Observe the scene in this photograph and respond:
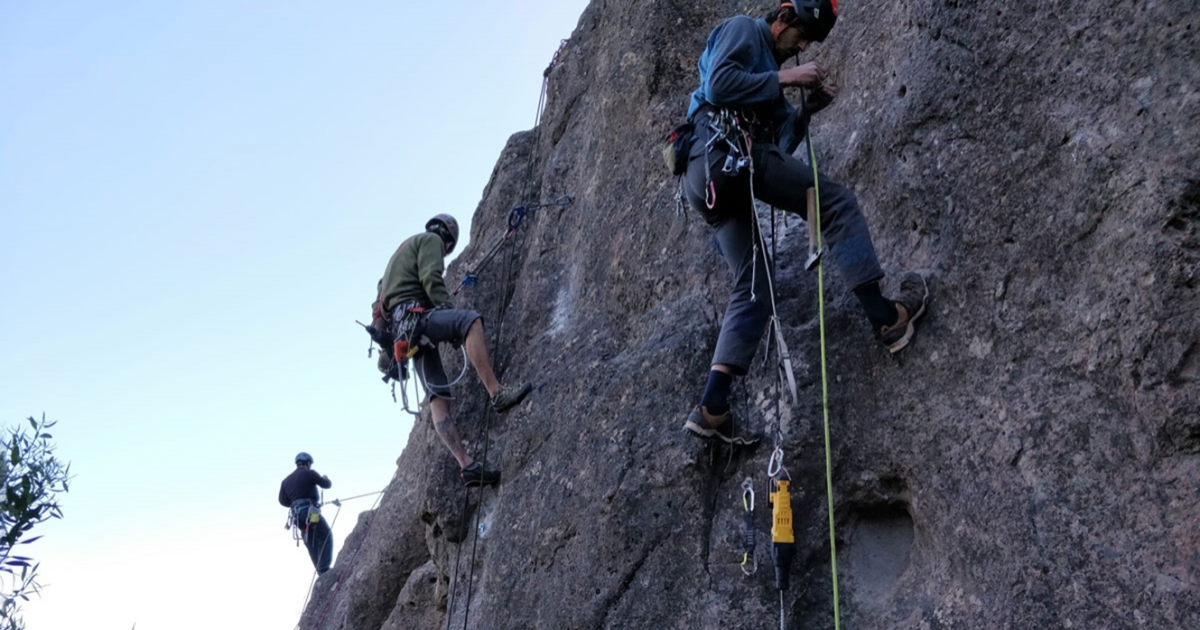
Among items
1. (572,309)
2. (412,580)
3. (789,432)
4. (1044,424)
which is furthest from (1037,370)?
(412,580)

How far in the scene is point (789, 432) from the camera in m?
5.68

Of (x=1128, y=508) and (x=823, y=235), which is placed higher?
(x=823, y=235)

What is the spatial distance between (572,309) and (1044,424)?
405 centimetres

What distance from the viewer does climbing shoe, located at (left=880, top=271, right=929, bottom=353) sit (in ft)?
17.7

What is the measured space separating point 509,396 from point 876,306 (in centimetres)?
321

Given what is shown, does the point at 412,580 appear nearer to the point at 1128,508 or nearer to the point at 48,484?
the point at 48,484

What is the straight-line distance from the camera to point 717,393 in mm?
5719

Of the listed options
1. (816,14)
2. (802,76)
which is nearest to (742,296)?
(802,76)

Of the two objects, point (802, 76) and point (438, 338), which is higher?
point (438, 338)

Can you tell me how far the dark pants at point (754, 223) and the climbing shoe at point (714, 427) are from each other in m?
0.28

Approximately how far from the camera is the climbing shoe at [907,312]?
5395 millimetres

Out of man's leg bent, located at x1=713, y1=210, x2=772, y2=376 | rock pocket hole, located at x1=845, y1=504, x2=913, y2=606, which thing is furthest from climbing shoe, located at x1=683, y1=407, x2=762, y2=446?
rock pocket hole, located at x1=845, y1=504, x2=913, y2=606

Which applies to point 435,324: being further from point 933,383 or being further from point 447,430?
point 933,383

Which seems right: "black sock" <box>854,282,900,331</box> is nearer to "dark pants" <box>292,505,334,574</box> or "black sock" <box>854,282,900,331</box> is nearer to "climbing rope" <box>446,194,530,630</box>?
"climbing rope" <box>446,194,530,630</box>
